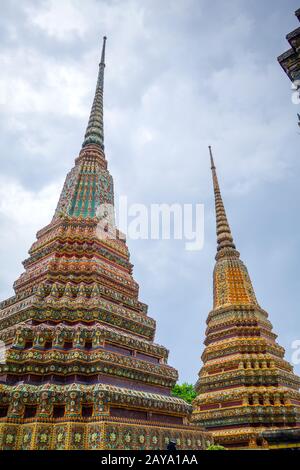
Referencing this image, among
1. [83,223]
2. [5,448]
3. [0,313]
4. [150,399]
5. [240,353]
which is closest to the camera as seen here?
[5,448]

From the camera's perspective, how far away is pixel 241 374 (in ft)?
61.6

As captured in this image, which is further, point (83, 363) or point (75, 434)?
point (83, 363)

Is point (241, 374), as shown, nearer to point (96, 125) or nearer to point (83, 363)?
point (83, 363)

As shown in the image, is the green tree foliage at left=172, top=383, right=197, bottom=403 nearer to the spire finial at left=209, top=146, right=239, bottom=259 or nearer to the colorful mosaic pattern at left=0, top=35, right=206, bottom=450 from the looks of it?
the spire finial at left=209, top=146, right=239, bottom=259

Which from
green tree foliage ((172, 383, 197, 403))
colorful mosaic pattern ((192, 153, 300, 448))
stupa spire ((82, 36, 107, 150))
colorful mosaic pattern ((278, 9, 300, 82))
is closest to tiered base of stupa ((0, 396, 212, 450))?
colorful mosaic pattern ((192, 153, 300, 448))

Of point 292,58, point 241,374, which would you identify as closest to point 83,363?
point 292,58

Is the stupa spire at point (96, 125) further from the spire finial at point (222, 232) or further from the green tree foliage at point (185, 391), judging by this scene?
the green tree foliage at point (185, 391)

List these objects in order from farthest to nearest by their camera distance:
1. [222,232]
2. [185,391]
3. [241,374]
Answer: [185,391]
[222,232]
[241,374]

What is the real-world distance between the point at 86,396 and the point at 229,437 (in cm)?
1041

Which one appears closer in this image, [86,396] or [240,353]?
[86,396]

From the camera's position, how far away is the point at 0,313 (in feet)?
45.5
